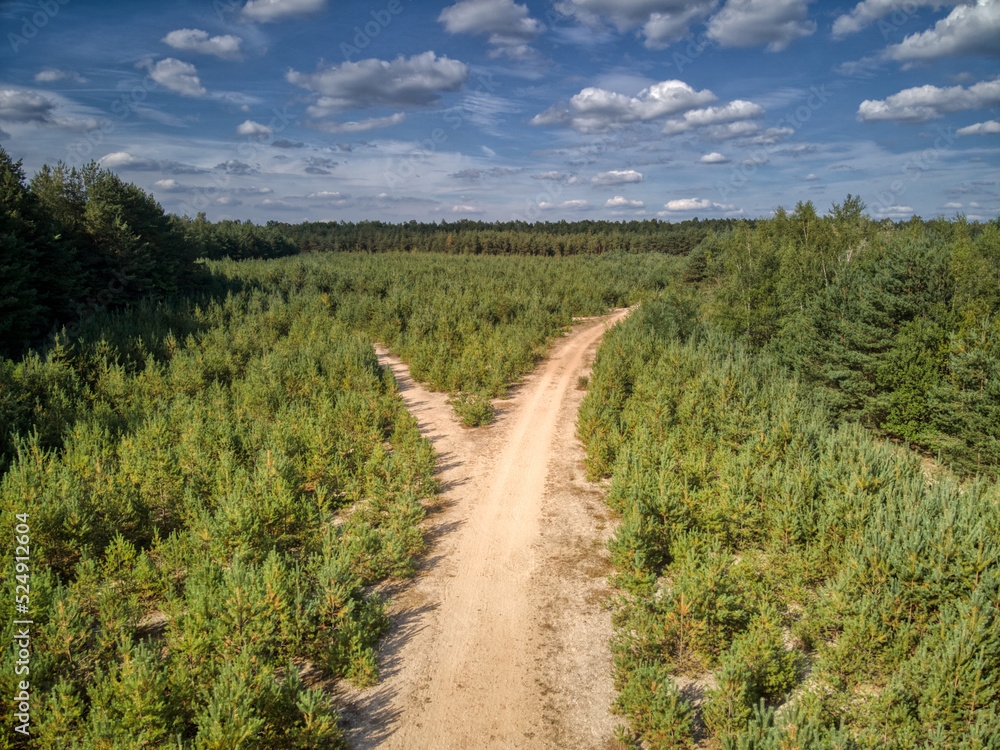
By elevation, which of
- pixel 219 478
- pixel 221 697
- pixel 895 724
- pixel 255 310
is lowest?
pixel 895 724

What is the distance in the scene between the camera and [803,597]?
22.9 ft

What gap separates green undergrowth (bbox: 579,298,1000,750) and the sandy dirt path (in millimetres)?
615

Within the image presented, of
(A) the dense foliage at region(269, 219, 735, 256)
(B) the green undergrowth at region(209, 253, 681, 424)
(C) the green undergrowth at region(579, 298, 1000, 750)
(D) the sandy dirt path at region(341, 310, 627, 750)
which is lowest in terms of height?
(D) the sandy dirt path at region(341, 310, 627, 750)

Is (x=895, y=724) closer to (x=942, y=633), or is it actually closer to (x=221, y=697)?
(x=942, y=633)

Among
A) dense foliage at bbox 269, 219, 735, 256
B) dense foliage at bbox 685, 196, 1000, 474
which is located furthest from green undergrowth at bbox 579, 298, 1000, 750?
dense foliage at bbox 269, 219, 735, 256

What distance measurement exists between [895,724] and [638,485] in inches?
184

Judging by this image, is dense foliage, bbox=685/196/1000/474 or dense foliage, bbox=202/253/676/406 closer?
dense foliage, bbox=685/196/1000/474

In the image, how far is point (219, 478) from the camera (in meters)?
8.95

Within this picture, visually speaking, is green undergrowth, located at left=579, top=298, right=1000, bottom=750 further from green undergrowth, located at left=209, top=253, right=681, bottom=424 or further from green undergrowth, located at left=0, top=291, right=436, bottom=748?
green undergrowth, located at left=209, top=253, right=681, bottom=424

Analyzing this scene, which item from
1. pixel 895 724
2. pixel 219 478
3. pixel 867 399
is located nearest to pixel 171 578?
pixel 219 478

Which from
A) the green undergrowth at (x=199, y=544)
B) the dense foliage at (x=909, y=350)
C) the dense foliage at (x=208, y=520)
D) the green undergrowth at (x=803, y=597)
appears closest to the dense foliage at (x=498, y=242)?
the dense foliage at (x=909, y=350)

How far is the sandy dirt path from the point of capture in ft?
18.3

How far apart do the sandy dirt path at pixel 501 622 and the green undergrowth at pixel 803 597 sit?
61 centimetres

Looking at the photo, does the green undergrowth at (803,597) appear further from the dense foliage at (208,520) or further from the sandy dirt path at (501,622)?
the dense foliage at (208,520)
